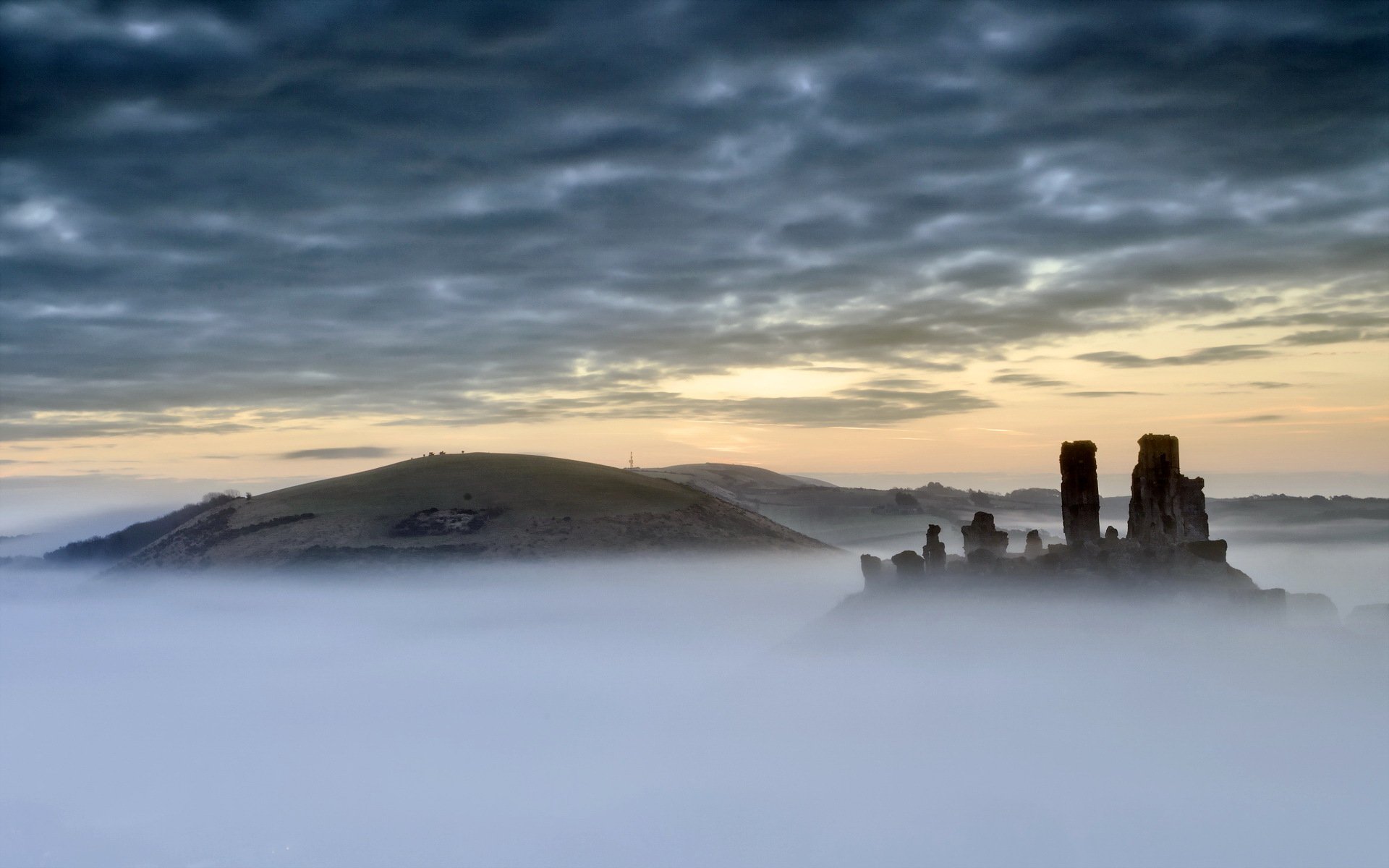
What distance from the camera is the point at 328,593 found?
16450 cm

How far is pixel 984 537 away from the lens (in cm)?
7212

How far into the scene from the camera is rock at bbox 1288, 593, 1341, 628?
60562mm

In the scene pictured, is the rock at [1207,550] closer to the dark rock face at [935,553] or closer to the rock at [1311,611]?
the rock at [1311,611]

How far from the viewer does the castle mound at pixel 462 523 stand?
16600 cm

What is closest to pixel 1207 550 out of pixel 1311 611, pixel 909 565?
pixel 1311 611

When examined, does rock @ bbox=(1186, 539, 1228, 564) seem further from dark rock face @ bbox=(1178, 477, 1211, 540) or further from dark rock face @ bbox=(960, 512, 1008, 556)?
dark rock face @ bbox=(960, 512, 1008, 556)

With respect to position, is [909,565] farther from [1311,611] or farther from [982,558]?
[1311,611]

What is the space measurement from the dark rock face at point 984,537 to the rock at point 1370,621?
20.8 metres

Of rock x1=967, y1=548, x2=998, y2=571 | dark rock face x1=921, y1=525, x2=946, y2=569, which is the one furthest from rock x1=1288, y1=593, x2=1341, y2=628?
dark rock face x1=921, y1=525, x2=946, y2=569

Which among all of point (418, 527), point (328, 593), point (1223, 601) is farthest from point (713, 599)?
point (1223, 601)

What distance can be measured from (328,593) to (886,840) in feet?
328

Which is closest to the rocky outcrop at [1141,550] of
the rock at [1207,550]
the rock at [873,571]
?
the rock at [1207,550]

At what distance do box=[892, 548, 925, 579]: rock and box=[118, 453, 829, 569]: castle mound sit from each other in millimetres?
96126

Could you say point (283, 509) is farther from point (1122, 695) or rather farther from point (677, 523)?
point (1122, 695)
